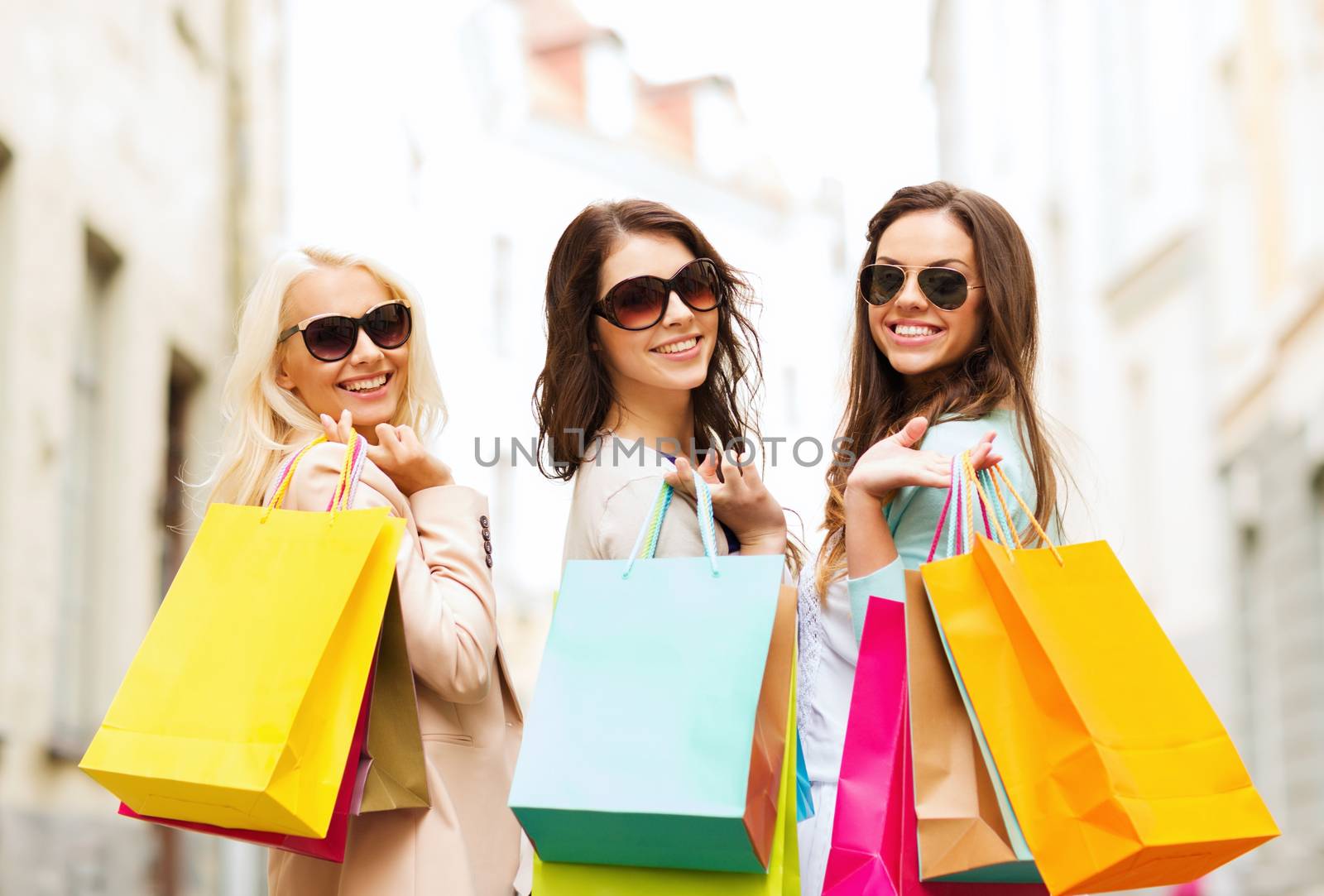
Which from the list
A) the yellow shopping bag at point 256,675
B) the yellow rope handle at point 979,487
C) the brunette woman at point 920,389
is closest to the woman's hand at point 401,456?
the yellow shopping bag at point 256,675

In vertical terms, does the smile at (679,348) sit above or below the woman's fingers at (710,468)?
above

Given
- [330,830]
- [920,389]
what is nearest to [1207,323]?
[920,389]

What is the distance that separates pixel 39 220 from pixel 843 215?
102 ft

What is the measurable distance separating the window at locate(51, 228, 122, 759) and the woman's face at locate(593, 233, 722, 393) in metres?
5.66

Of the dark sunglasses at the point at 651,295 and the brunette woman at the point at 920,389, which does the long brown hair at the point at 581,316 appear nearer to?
the dark sunglasses at the point at 651,295

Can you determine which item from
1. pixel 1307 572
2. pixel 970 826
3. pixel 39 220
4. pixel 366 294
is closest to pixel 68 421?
pixel 39 220

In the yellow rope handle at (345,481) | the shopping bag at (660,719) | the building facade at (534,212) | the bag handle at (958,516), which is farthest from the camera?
the building facade at (534,212)

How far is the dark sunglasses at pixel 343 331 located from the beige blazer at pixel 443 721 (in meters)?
0.21

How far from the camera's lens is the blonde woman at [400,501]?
2.57 metres

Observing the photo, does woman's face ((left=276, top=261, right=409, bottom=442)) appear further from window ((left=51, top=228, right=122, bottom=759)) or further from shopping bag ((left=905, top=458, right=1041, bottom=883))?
window ((left=51, top=228, right=122, bottom=759))

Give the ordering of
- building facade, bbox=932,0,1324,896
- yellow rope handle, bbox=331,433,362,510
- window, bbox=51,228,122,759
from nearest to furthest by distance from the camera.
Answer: yellow rope handle, bbox=331,433,362,510 < window, bbox=51,228,122,759 < building facade, bbox=932,0,1324,896

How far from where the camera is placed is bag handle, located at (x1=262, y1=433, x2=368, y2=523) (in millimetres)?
2559

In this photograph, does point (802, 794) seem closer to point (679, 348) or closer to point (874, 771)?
point (874, 771)

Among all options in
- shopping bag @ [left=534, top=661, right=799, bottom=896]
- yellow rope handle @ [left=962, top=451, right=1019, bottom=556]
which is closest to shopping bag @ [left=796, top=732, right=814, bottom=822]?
shopping bag @ [left=534, top=661, right=799, bottom=896]
